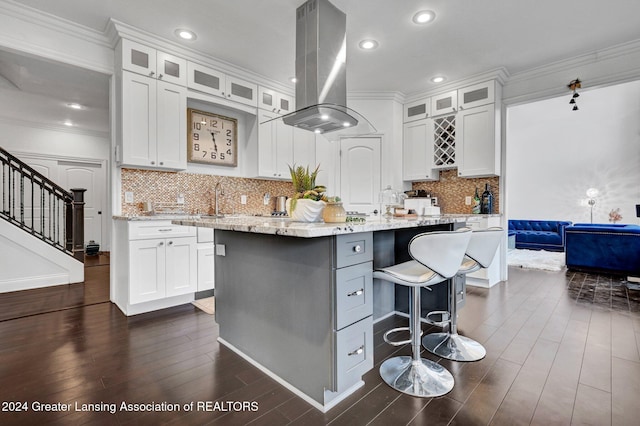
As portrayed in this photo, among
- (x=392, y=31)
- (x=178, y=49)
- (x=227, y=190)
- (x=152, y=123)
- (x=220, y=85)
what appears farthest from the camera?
(x=227, y=190)

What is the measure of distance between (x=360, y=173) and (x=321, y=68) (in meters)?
2.56

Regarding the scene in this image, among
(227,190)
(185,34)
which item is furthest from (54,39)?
(227,190)

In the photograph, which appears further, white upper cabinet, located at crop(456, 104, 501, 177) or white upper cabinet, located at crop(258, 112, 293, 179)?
white upper cabinet, located at crop(258, 112, 293, 179)

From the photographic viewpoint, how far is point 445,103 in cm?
451

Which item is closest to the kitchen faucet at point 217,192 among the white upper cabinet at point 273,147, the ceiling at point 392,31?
the white upper cabinet at point 273,147

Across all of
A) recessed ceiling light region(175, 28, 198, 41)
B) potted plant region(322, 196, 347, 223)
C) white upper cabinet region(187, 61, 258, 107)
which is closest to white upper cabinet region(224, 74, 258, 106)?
white upper cabinet region(187, 61, 258, 107)

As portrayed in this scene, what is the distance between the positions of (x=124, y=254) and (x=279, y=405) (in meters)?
2.25

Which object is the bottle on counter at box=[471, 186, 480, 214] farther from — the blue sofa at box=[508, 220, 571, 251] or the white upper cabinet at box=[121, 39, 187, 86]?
the white upper cabinet at box=[121, 39, 187, 86]

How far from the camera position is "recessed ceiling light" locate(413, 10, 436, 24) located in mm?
2784

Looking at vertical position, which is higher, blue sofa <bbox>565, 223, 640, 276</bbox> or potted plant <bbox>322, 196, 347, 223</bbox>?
potted plant <bbox>322, 196, 347, 223</bbox>

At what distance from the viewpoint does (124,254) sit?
9.63ft

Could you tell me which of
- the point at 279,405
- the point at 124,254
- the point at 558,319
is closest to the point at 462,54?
the point at 558,319

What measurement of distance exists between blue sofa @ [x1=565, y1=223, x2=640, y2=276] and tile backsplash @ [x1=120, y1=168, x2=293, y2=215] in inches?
180

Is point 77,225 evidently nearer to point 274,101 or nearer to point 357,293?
point 274,101
